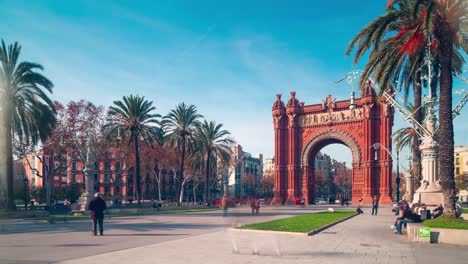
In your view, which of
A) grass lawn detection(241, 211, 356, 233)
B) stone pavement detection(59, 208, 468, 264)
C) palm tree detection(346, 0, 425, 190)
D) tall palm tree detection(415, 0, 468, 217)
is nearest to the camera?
stone pavement detection(59, 208, 468, 264)

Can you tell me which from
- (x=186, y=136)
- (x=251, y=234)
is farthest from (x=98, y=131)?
(x=251, y=234)

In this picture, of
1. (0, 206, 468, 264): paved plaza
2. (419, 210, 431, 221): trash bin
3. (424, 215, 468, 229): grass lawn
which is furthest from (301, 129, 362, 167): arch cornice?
(0, 206, 468, 264): paved plaza

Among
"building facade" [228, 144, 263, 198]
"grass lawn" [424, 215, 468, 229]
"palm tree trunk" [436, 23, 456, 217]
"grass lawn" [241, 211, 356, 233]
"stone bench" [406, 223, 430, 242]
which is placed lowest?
"building facade" [228, 144, 263, 198]

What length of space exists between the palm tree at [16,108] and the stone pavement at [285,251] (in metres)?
20.3

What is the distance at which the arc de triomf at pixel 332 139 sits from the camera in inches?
2210

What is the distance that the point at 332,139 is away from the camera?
61.9m

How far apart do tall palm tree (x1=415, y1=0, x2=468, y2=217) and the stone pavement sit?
337 centimetres

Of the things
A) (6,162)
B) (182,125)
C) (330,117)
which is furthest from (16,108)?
(330,117)

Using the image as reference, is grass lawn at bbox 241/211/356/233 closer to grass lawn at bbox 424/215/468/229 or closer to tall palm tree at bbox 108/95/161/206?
grass lawn at bbox 424/215/468/229

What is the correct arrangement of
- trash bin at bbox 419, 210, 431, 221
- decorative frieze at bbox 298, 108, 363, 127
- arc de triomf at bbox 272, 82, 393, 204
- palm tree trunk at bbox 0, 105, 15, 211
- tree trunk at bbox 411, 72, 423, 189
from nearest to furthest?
trash bin at bbox 419, 210, 431, 221, tree trunk at bbox 411, 72, 423, 189, palm tree trunk at bbox 0, 105, 15, 211, arc de triomf at bbox 272, 82, 393, 204, decorative frieze at bbox 298, 108, 363, 127

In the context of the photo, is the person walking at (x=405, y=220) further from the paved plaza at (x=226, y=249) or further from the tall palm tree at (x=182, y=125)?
the tall palm tree at (x=182, y=125)

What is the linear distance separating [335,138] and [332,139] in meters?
1.07

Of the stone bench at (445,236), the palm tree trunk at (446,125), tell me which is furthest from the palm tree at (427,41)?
the stone bench at (445,236)

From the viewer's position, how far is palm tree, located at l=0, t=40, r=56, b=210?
27.8m
